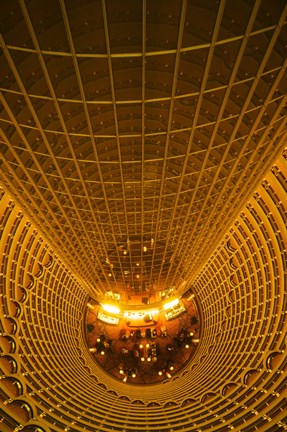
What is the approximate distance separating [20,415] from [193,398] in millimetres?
12334

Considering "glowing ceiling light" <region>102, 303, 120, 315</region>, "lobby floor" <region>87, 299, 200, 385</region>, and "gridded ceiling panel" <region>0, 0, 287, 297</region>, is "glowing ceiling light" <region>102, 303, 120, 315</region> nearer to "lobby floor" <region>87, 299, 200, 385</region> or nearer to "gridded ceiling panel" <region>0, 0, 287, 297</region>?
"lobby floor" <region>87, 299, 200, 385</region>

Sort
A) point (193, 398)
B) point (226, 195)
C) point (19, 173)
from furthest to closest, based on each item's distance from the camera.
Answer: point (193, 398)
point (226, 195)
point (19, 173)

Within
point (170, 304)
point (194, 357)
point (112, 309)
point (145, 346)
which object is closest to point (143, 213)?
point (112, 309)

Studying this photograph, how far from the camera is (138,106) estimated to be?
1664 centimetres

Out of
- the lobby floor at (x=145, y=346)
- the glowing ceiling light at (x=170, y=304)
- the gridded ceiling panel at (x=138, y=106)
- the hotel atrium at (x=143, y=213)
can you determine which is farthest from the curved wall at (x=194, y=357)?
the gridded ceiling panel at (x=138, y=106)

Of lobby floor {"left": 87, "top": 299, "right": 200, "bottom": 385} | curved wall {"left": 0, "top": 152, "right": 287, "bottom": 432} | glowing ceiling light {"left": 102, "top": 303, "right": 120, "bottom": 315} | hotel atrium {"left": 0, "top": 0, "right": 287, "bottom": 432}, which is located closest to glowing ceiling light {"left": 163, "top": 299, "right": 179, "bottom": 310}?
hotel atrium {"left": 0, "top": 0, "right": 287, "bottom": 432}

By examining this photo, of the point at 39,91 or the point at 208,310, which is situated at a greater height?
the point at 39,91

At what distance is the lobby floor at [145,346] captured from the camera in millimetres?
31375

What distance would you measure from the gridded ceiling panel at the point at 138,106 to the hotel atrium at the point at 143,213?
8cm

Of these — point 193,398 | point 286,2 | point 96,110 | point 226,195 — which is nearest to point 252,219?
point 226,195

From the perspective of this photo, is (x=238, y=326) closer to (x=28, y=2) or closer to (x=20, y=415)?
Answer: (x=20, y=415)

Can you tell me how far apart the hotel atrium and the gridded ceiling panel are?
0.26 ft

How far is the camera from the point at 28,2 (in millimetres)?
10461

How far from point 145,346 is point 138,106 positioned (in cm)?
2406
